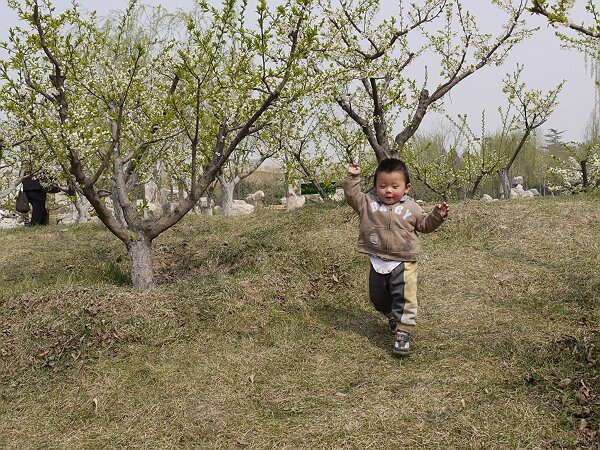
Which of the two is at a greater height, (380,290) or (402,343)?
(380,290)

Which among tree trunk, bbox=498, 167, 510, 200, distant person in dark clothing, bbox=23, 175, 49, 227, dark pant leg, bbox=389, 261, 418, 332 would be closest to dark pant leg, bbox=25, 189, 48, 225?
distant person in dark clothing, bbox=23, 175, 49, 227

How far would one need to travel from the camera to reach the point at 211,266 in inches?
297

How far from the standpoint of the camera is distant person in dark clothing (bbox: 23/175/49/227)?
1265 centimetres

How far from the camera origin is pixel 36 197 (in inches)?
511

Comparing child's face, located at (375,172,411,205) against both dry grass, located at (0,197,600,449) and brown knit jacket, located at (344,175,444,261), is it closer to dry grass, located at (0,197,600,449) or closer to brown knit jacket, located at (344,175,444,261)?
brown knit jacket, located at (344,175,444,261)

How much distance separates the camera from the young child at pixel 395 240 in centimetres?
460

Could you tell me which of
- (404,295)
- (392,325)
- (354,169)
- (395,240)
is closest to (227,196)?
(392,325)

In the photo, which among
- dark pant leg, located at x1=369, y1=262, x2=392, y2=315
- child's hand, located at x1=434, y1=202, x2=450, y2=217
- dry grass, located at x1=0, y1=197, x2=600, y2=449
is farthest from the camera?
dark pant leg, located at x1=369, y1=262, x2=392, y2=315

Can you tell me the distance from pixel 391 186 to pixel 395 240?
18.7 inches

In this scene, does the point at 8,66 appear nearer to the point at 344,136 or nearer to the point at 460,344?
the point at 460,344

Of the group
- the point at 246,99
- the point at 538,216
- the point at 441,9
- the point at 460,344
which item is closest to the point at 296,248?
the point at 246,99

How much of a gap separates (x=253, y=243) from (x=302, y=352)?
9.77ft

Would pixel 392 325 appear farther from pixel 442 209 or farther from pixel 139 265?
pixel 139 265

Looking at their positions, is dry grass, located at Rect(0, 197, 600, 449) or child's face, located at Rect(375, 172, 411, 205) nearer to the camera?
dry grass, located at Rect(0, 197, 600, 449)
